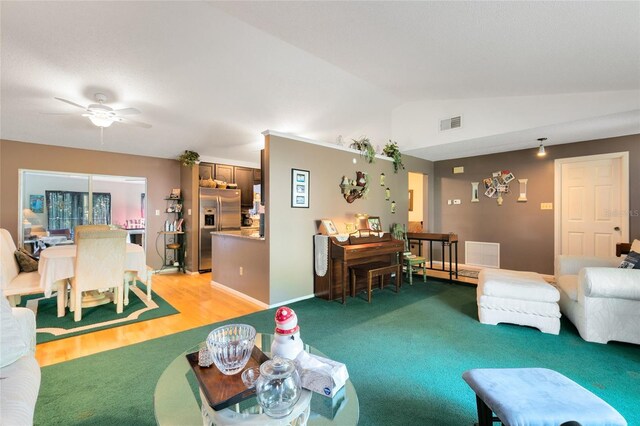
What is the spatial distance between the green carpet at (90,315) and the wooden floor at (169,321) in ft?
0.41

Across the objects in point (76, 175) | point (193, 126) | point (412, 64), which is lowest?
point (76, 175)

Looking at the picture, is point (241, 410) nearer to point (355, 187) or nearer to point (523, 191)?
point (355, 187)

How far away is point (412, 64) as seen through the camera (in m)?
3.18

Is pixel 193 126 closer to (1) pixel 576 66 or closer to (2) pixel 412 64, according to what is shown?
(2) pixel 412 64

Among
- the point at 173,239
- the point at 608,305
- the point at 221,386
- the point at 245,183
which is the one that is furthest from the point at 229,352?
the point at 245,183

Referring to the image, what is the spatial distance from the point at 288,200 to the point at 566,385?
3092mm

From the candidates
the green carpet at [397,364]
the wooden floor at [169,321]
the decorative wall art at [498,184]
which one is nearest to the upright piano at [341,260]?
the green carpet at [397,364]

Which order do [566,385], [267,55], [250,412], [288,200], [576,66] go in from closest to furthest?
1. [250,412]
2. [566,385]
3. [576,66]
4. [267,55]
5. [288,200]

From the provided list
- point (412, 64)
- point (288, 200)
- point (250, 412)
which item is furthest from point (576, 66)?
point (250, 412)

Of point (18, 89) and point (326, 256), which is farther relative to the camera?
point (326, 256)

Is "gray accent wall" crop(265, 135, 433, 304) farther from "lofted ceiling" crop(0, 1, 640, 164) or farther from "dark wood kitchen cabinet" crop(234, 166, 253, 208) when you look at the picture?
"dark wood kitchen cabinet" crop(234, 166, 253, 208)

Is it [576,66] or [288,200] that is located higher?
[576,66]

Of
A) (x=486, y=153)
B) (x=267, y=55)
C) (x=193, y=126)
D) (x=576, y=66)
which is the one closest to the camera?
(x=576, y=66)

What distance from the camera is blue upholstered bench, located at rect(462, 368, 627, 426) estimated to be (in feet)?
3.52
